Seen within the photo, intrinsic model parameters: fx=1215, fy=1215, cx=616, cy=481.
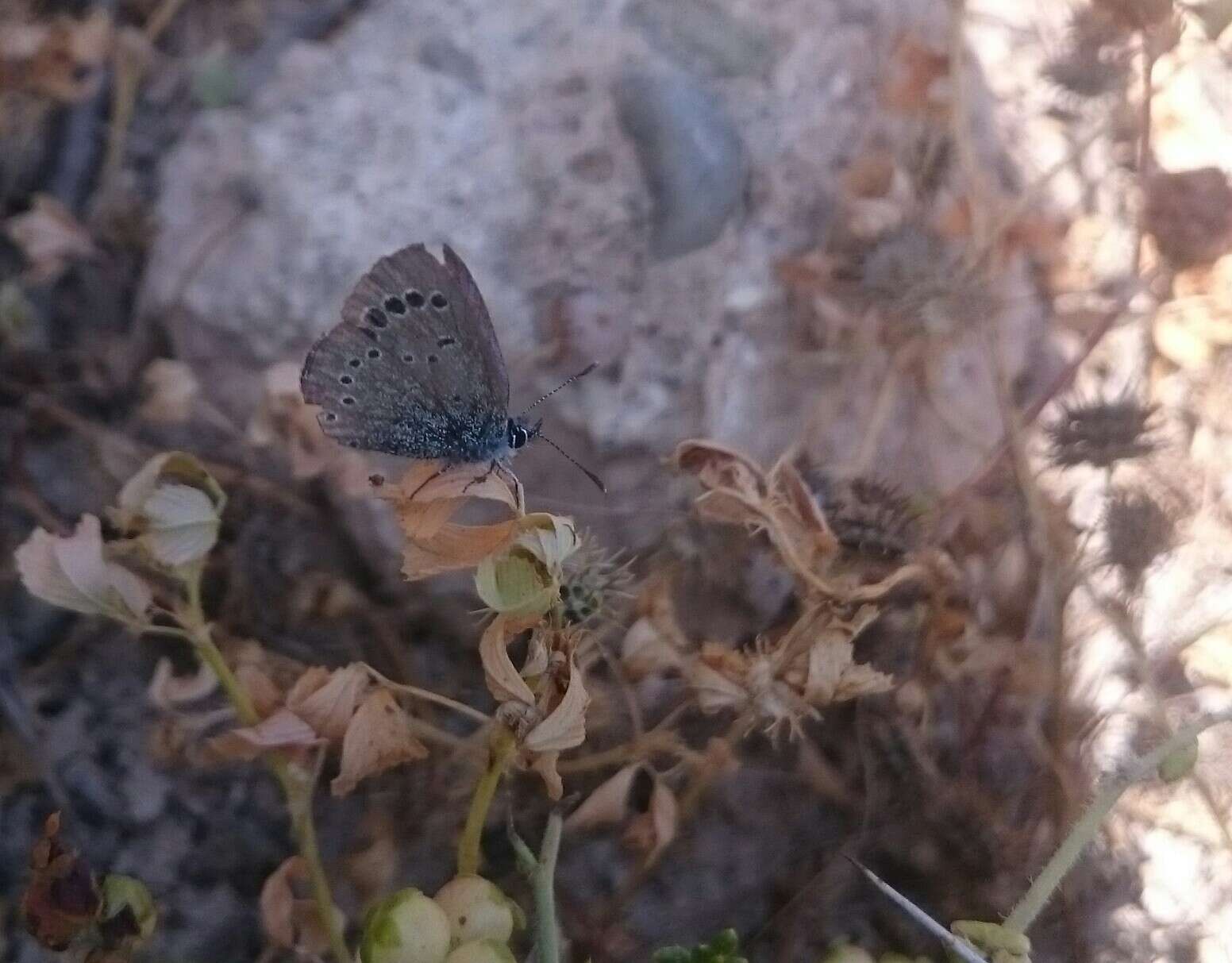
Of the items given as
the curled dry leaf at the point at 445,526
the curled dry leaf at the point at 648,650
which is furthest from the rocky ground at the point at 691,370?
the curled dry leaf at the point at 445,526

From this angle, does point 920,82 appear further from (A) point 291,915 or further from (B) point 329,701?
(A) point 291,915

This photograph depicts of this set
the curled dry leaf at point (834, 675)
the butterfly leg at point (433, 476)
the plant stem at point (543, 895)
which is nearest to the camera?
the plant stem at point (543, 895)

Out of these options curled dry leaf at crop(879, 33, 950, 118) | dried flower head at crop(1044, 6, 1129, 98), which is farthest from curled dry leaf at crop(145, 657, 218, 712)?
dried flower head at crop(1044, 6, 1129, 98)

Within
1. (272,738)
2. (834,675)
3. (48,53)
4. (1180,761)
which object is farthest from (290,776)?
(48,53)

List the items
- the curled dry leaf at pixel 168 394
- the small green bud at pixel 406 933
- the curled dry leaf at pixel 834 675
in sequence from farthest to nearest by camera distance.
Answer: the curled dry leaf at pixel 168 394
the curled dry leaf at pixel 834 675
the small green bud at pixel 406 933

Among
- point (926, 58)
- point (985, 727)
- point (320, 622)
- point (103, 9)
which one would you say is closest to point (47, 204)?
point (103, 9)

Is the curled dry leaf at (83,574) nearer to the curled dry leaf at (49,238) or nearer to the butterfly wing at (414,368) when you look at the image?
the butterfly wing at (414,368)

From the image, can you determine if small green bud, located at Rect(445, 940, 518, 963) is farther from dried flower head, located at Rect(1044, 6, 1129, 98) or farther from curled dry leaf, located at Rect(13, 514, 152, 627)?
dried flower head, located at Rect(1044, 6, 1129, 98)
